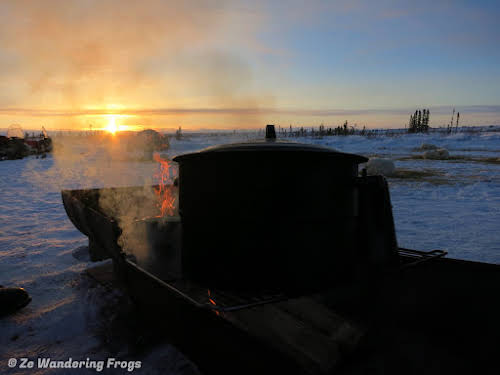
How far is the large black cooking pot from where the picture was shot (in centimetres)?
233

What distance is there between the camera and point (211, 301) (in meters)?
2.49

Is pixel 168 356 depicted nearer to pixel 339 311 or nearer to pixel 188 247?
pixel 188 247

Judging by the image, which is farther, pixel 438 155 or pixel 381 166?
pixel 438 155

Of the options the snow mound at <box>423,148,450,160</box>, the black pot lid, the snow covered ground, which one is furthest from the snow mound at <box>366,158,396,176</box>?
the black pot lid

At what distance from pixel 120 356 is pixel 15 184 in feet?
39.4

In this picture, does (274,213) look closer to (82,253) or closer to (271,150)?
(271,150)

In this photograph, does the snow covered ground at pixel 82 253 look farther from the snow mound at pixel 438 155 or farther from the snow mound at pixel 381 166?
the snow mound at pixel 438 155

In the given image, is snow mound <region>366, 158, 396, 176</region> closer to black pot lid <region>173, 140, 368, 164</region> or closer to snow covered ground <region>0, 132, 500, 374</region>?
snow covered ground <region>0, 132, 500, 374</region>

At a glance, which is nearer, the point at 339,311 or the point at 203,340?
the point at 203,340

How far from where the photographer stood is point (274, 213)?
2.33 m

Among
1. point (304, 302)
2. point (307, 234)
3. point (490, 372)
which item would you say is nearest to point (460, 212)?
point (490, 372)

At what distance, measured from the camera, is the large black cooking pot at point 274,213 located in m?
2.33

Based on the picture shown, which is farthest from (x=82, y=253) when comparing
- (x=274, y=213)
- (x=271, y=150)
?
(x=271, y=150)

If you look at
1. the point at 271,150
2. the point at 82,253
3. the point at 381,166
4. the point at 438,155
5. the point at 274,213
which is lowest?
the point at 82,253
